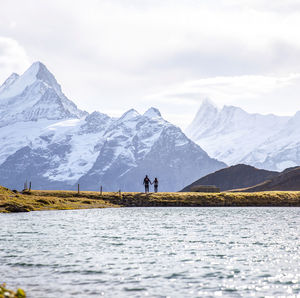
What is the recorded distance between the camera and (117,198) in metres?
120

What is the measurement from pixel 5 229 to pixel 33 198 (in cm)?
5304

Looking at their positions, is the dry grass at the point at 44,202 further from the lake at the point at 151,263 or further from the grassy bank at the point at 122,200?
the lake at the point at 151,263

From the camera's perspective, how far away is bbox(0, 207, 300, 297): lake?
24.5 m

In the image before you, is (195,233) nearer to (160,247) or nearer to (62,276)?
(160,247)

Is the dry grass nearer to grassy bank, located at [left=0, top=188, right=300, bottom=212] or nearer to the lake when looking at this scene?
grassy bank, located at [left=0, top=188, right=300, bottom=212]

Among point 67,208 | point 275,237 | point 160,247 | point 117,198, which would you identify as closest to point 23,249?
point 160,247

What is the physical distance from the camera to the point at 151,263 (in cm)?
3152

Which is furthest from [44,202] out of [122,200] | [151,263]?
[151,263]

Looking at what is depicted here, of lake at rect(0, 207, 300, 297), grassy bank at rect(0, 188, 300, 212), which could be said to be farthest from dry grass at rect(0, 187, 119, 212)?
lake at rect(0, 207, 300, 297)

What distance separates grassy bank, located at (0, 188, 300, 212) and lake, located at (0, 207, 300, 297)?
50074 mm

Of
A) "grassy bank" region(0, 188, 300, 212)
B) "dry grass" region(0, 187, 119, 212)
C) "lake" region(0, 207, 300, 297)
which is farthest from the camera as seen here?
"grassy bank" region(0, 188, 300, 212)

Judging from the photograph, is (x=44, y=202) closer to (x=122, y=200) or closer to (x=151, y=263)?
(x=122, y=200)

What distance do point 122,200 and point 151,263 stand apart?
87.0 meters

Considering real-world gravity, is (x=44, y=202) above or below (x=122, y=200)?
below
